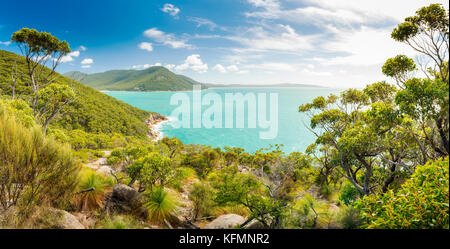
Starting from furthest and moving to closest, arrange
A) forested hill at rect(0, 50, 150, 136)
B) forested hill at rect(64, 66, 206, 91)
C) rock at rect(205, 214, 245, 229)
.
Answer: forested hill at rect(64, 66, 206, 91)
forested hill at rect(0, 50, 150, 136)
rock at rect(205, 214, 245, 229)

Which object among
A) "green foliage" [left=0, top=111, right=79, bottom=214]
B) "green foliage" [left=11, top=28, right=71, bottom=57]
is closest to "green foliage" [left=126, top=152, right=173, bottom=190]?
"green foliage" [left=0, top=111, right=79, bottom=214]

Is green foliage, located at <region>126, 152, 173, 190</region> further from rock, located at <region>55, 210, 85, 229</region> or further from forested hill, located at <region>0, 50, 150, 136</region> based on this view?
forested hill, located at <region>0, 50, 150, 136</region>

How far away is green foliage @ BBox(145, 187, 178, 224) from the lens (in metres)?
5.87

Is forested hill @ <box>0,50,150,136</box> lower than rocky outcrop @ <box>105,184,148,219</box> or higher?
higher

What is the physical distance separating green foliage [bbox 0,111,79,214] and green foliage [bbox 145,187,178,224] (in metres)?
2.45

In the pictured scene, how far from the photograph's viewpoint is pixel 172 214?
6.12m

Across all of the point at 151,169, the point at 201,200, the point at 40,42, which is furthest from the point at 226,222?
the point at 40,42

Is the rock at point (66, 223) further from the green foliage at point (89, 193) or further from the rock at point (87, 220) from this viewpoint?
the green foliage at point (89, 193)

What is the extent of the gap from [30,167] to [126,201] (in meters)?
3.12

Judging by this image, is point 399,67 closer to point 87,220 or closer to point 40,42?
point 87,220
